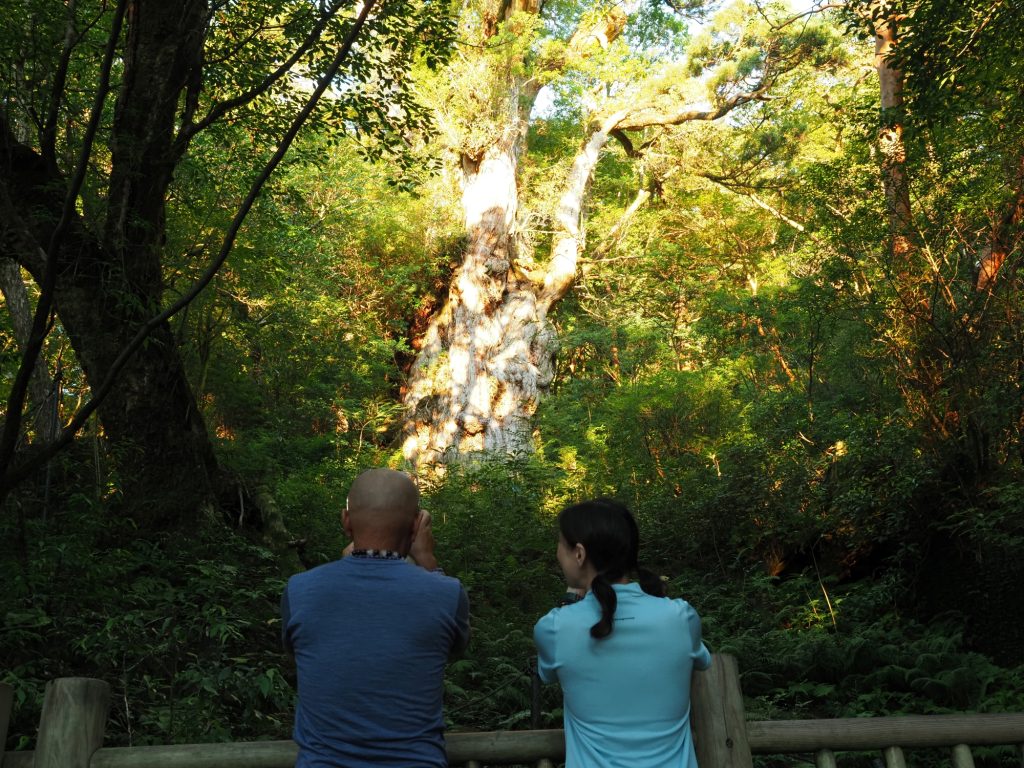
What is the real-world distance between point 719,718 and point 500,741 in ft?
2.03

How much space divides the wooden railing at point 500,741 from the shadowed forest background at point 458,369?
5.42 ft

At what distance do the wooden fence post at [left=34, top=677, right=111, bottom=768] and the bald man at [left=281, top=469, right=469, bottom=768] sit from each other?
2.11ft

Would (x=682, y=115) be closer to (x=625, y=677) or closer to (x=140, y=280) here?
(x=140, y=280)

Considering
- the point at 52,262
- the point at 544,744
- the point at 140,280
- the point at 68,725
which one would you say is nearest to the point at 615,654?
the point at 544,744

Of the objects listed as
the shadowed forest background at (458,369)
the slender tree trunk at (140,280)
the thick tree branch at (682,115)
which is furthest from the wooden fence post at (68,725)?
the thick tree branch at (682,115)

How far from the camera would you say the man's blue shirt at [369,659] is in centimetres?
218

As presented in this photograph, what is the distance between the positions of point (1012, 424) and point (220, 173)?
901 centimetres

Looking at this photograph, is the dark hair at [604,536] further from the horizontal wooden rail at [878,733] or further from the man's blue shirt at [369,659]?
the horizontal wooden rail at [878,733]

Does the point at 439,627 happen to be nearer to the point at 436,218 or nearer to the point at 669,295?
the point at 436,218

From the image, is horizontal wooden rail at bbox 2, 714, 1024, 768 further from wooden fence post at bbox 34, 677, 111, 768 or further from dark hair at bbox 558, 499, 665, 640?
dark hair at bbox 558, 499, 665, 640

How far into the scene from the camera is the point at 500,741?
2523 mm

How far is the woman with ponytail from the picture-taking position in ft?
7.50

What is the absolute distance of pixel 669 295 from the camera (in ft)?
72.7

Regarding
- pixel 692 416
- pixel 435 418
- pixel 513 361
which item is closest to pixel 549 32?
pixel 513 361
